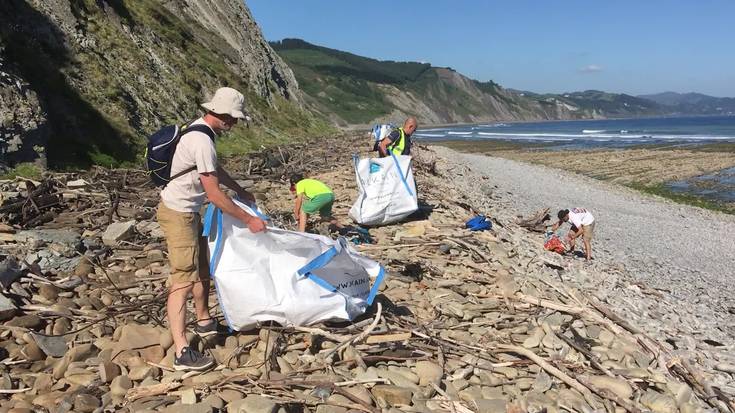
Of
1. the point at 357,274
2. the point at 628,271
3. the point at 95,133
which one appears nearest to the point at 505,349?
the point at 357,274

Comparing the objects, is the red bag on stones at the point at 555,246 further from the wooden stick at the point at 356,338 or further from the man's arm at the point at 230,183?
the man's arm at the point at 230,183

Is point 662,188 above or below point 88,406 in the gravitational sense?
below

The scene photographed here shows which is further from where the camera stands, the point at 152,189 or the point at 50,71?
the point at 50,71

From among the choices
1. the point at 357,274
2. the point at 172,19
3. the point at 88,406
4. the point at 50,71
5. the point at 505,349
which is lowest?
the point at 505,349

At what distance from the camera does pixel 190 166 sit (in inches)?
150

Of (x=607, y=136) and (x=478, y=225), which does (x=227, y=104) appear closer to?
(x=478, y=225)

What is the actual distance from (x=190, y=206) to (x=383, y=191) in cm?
509

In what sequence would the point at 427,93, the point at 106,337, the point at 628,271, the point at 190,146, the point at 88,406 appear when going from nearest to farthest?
the point at 88,406 < the point at 190,146 < the point at 106,337 < the point at 628,271 < the point at 427,93

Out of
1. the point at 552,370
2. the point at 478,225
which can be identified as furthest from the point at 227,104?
the point at 478,225

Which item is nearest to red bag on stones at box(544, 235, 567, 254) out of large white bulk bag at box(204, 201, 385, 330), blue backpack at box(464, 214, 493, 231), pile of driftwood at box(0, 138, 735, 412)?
blue backpack at box(464, 214, 493, 231)

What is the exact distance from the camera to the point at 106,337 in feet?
14.3

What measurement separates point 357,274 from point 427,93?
597ft

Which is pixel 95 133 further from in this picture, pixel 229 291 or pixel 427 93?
pixel 427 93

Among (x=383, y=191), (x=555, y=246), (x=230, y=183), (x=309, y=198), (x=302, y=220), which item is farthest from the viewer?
(x=555, y=246)
